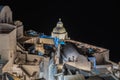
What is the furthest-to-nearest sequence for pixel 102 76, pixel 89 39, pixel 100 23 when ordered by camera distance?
1. pixel 100 23
2. pixel 89 39
3. pixel 102 76

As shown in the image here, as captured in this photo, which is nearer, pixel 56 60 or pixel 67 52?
pixel 56 60

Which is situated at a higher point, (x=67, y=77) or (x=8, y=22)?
(x=8, y=22)

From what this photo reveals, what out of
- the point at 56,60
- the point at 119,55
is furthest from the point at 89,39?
the point at 56,60

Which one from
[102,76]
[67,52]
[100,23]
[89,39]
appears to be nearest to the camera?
[102,76]

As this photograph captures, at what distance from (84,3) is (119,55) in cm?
2296

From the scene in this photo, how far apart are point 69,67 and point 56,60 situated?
1501 mm

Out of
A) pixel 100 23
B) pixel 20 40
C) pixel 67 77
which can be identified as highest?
pixel 100 23

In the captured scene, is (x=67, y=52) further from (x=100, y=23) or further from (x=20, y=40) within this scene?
(x=100, y=23)

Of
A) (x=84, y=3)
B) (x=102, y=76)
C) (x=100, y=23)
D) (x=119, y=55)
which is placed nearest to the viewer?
(x=102, y=76)

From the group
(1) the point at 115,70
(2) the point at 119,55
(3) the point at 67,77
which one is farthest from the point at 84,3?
(3) the point at 67,77

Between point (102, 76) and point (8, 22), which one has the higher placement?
point (8, 22)

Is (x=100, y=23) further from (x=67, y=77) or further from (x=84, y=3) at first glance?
(x=67, y=77)

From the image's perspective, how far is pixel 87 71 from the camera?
37.8 metres

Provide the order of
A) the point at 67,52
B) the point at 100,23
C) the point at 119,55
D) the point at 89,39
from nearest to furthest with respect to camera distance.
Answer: the point at 67,52 → the point at 119,55 → the point at 89,39 → the point at 100,23
